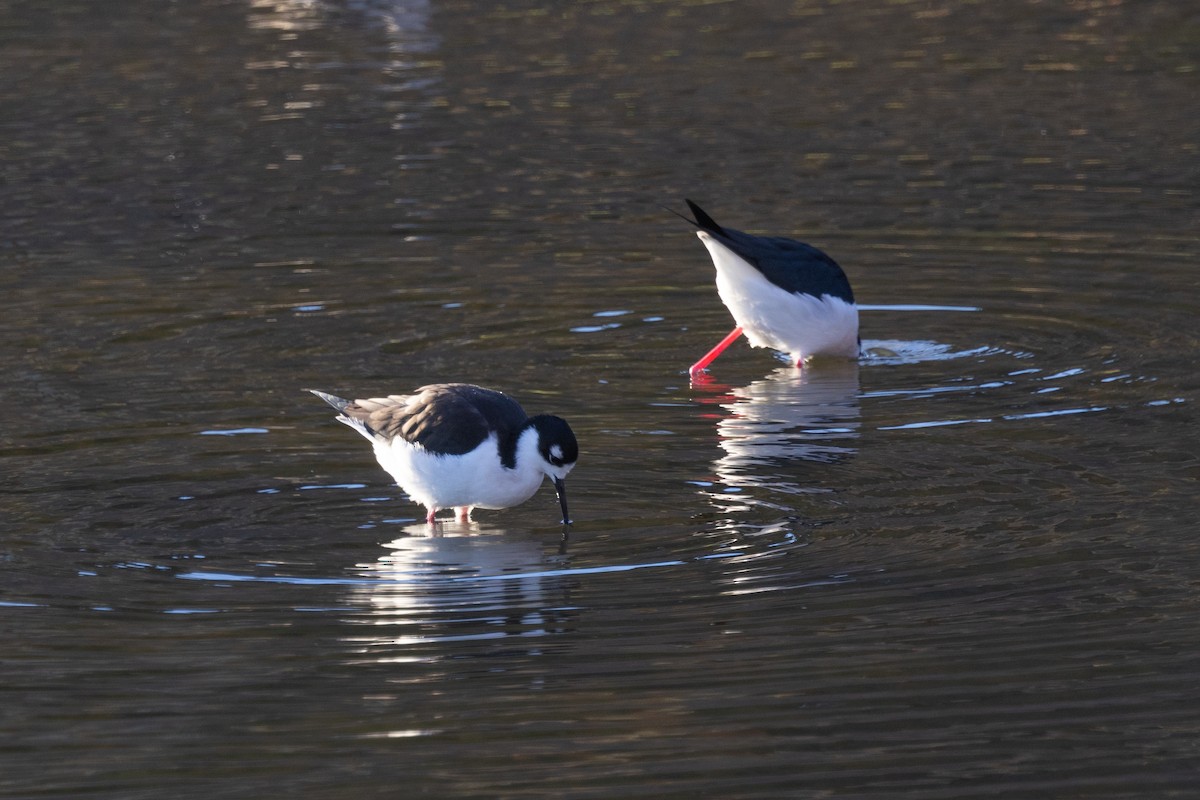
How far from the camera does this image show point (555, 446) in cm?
902

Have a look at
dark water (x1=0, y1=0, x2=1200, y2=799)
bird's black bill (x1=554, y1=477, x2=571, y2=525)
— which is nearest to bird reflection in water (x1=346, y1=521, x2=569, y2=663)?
dark water (x1=0, y1=0, x2=1200, y2=799)

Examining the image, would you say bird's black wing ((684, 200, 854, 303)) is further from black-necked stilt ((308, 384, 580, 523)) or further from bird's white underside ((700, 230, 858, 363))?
black-necked stilt ((308, 384, 580, 523))

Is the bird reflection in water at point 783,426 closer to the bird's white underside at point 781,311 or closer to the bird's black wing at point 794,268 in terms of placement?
the bird's white underside at point 781,311

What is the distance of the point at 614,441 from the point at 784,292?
2.66m

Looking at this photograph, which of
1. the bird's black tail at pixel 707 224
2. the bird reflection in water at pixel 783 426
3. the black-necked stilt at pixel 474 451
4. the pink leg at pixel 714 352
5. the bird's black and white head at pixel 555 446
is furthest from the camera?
the pink leg at pixel 714 352

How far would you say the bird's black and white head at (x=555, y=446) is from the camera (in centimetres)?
902

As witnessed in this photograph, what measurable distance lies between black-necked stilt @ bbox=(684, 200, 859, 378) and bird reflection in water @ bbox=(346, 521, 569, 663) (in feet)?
13.5

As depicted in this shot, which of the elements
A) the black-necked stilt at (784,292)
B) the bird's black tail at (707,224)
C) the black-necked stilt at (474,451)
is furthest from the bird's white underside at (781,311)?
the black-necked stilt at (474,451)

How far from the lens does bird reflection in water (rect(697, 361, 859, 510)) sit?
1018cm

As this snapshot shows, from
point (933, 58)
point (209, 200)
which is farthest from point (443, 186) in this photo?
point (933, 58)

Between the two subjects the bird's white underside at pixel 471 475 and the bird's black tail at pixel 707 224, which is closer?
the bird's white underside at pixel 471 475

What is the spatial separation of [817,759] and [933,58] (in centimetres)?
1997

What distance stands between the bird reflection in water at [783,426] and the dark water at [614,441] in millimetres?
53

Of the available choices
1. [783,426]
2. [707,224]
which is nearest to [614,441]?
[783,426]
